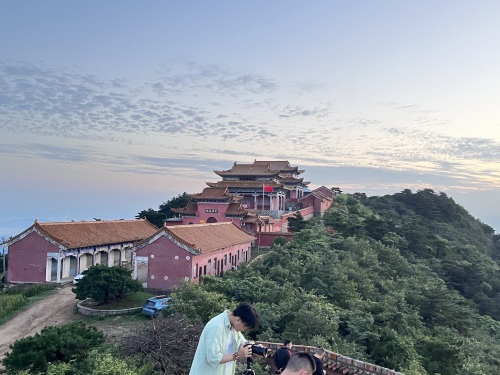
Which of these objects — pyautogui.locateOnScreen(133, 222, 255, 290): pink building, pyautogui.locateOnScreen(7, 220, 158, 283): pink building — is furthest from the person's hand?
pyautogui.locateOnScreen(7, 220, 158, 283): pink building

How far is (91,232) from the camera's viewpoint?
24031 mm

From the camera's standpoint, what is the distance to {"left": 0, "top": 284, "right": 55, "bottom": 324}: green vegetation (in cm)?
1737

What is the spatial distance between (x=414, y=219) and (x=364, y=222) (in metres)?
15.8

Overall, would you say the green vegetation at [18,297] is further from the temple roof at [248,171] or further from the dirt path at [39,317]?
the temple roof at [248,171]

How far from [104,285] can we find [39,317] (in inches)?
106

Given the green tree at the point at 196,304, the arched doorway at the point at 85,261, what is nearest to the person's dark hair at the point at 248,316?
the green tree at the point at 196,304

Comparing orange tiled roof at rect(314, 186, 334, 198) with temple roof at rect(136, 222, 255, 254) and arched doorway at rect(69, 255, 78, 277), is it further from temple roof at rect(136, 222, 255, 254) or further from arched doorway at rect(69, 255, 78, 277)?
arched doorway at rect(69, 255, 78, 277)

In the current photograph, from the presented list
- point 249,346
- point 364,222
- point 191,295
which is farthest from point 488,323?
point 249,346

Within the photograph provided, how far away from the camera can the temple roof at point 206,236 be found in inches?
798

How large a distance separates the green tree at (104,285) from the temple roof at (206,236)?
289 centimetres

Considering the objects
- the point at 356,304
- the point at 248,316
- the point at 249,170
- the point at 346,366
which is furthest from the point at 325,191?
the point at 248,316

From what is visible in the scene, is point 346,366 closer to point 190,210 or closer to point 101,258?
point 101,258

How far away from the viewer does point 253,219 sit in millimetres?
32438

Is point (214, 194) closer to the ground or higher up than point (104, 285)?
higher up
